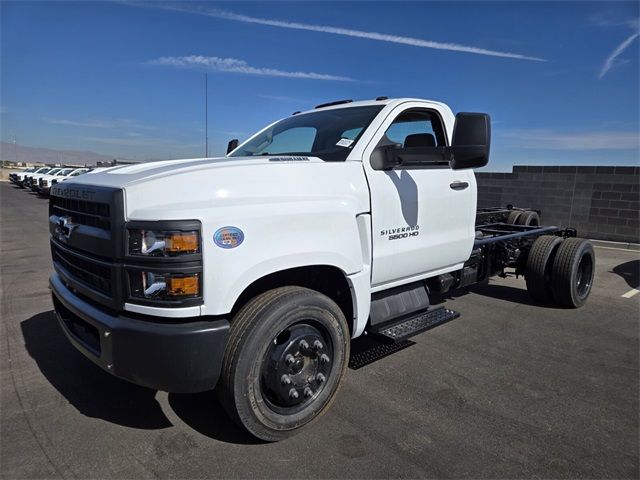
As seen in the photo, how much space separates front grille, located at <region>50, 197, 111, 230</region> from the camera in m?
2.41

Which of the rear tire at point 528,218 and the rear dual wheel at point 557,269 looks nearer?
the rear dual wheel at point 557,269

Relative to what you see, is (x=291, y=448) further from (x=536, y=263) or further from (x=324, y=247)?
(x=536, y=263)

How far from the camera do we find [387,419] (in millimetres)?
2969

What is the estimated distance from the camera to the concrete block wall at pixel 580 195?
11.1 metres

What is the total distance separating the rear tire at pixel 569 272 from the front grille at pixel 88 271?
5.13 meters

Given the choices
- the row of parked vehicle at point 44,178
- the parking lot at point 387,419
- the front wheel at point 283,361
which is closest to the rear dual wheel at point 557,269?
the parking lot at point 387,419

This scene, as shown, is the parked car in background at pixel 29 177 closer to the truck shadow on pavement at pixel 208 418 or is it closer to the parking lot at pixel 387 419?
the parking lot at pixel 387 419

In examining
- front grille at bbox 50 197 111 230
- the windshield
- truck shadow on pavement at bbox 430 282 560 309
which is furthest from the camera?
truck shadow on pavement at bbox 430 282 560 309

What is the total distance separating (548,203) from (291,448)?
A: 40.7 feet

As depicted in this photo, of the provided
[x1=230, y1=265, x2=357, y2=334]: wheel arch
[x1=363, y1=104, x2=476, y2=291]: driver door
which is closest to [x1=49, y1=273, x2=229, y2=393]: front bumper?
[x1=230, y1=265, x2=357, y2=334]: wheel arch

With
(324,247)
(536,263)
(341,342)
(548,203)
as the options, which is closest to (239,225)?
(324,247)

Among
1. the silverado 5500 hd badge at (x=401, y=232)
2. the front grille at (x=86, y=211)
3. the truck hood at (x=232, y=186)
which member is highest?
the truck hood at (x=232, y=186)

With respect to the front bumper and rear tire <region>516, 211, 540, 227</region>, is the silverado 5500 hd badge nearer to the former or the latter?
the front bumper

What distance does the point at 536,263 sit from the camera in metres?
5.67
